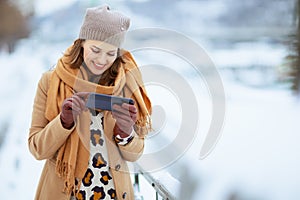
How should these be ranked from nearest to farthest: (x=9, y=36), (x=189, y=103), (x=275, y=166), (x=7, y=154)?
(x=189, y=103) < (x=275, y=166) < (x=9, y=36) < (x=7, y=154)

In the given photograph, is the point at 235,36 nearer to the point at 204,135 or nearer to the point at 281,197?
the point at 281,197

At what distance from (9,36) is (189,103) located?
0.89 metres

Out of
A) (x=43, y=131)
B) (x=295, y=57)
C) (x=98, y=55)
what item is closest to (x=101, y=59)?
(x=98, y=55)

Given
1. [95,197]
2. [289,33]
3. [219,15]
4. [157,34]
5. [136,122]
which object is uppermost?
[219,15]

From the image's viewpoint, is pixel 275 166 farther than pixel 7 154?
No

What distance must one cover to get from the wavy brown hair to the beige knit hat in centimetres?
2

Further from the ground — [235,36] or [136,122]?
[235,36]

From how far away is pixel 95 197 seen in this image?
2.10 ft

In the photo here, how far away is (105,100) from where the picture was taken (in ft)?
2.00

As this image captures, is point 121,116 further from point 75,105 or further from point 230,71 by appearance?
point 230,71

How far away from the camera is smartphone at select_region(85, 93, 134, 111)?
1.99ft

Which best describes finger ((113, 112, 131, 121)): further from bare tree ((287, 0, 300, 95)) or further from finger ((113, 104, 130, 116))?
bare tree ((287, 0, 300, 95))

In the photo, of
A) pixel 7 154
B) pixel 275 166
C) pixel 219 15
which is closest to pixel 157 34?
pixel 219 15

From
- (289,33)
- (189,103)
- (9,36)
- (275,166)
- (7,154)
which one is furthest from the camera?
(7,154)
